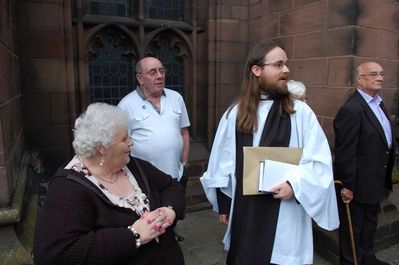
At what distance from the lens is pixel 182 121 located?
10.4 feet

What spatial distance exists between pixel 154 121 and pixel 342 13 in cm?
197

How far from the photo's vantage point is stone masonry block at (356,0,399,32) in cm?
309

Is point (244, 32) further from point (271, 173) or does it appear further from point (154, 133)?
point (271, 173)

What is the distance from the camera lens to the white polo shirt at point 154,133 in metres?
2.75

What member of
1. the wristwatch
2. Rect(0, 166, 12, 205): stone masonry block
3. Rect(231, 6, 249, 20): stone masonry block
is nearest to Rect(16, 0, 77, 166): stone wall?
Rect(0, 166, 12, 205): stone masonry block

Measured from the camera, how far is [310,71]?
3543 millimetres

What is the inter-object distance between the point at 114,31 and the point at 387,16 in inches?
114

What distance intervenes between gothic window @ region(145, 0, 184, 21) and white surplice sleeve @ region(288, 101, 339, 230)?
116 inches

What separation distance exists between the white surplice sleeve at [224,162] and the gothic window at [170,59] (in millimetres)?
2520

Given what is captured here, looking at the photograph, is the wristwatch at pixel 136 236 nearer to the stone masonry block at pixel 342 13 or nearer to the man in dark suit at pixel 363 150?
the man in dark suit at pixel 363 150

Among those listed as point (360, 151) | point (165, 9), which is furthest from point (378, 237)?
point (165, 9)

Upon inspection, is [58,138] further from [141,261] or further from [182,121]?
[141,261]

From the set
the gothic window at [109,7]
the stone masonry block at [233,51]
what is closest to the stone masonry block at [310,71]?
the stone masonry block at [233,51]

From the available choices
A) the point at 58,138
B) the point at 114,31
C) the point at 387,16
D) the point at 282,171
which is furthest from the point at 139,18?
the point at 282,171
